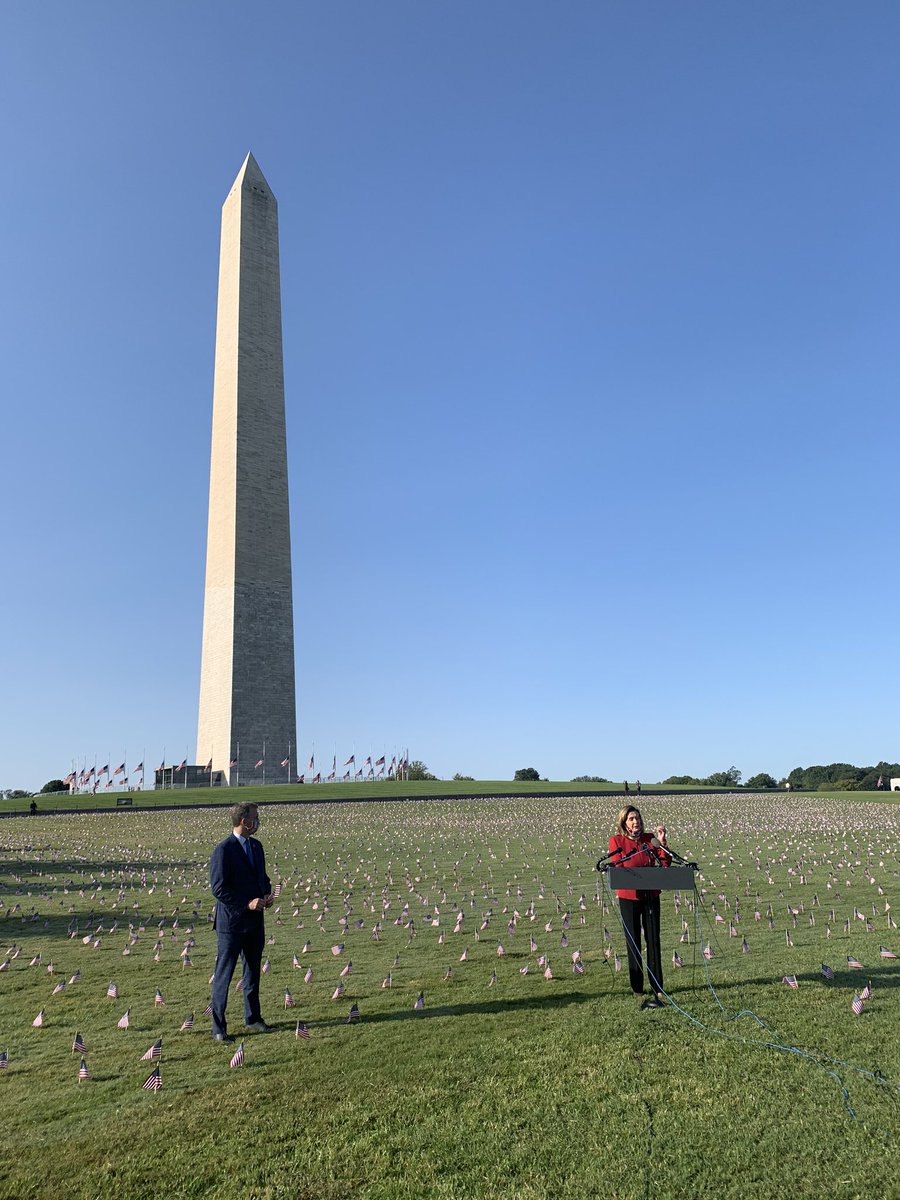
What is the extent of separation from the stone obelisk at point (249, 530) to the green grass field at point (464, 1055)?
160ft

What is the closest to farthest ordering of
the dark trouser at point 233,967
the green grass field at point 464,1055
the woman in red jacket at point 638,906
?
the green grass field at point 464,1055 → the dark trouser at point 233,967 → the woman in red jacket at point 638,906

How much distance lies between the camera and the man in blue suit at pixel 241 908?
7035mm

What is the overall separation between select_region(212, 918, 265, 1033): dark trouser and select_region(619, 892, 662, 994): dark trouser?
3281 millimetres

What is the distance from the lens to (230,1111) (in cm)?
529

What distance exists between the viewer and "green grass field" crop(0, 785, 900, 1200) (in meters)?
4.49

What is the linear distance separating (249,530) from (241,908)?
57880mm

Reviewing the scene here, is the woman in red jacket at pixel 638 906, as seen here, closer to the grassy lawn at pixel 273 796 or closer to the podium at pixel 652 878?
the podium at pixel 652 878

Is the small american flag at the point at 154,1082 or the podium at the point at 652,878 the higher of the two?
the podium at the point at 652,878

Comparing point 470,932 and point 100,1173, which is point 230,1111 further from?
point 470,932

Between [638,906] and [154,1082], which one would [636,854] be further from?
[154,1082]

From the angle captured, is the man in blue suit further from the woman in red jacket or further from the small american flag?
the woman in red jacket

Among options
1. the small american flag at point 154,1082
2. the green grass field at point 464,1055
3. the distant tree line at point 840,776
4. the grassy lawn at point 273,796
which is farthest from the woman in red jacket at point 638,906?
the distant tree line at point 840,776

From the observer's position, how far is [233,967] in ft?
23.1

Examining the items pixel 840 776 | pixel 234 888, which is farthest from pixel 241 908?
pixel 840 776
